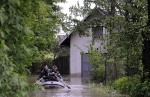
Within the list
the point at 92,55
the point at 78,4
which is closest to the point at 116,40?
the point at 92,55

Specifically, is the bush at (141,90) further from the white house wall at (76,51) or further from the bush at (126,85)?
the white house wall at (76,51)

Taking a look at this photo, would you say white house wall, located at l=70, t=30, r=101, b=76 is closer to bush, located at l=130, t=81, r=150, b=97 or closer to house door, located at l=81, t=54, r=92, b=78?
house door, located at l=81, t=54, r=92, b=78

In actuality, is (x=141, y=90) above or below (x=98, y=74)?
above

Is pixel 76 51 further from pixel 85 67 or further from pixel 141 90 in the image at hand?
pixel 141 90

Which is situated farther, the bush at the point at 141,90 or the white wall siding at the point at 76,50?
the white wall siding at the point at 76,50

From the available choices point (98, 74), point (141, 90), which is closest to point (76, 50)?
point (98, 74)

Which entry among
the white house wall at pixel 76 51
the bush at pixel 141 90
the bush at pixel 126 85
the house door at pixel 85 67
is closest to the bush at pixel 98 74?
the bush at pixel 126 85

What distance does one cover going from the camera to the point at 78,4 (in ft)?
92.4

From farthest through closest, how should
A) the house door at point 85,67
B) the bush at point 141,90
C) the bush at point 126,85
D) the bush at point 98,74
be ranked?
the house door at point 85,67 → the bush at point 98,74 → the bush at point 126,85 → the bush at point 141,90

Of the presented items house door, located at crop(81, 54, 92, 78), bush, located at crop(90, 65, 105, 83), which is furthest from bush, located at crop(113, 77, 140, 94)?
house door, located at crop(81, 54, 92, 78)

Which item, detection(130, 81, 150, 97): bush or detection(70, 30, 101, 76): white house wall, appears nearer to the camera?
detection(130, 81, 150, 97): bush

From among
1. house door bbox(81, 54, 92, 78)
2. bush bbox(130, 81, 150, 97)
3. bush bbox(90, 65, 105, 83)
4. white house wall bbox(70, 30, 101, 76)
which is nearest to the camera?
bush bbox(130, 81, 150, 97)

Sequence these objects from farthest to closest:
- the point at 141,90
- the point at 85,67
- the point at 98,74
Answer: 1. the point at 85,67
2. the point at 98,74
3. the point at 141,90

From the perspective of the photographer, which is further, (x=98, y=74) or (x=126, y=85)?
(x=98, y=74)
